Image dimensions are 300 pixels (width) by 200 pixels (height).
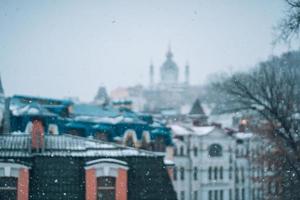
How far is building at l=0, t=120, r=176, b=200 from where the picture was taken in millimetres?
11023

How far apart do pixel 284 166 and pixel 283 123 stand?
1.17 metres

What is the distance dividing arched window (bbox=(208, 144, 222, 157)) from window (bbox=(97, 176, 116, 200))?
89.4 feet

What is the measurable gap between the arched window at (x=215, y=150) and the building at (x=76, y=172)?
26.7 meters

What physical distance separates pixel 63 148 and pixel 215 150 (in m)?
27.8

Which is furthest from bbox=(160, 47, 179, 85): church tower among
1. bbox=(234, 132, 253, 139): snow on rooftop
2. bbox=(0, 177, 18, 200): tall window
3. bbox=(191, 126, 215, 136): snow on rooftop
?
Answer: bbox=(0, 177, 18, 200): tall window

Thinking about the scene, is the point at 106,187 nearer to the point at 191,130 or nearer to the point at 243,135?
the point at 191,130

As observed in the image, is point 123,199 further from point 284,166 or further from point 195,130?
point 195,130

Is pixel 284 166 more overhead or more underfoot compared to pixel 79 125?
more underfoot

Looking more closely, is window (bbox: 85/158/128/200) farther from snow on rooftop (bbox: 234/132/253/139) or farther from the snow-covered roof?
snow on rooftop (bbox: 234/132/253/139)

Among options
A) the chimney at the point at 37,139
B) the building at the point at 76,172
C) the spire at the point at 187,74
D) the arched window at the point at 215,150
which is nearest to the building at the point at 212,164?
the arched window at the point at 215,150

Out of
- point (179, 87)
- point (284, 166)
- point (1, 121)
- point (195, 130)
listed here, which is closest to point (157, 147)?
point (195, 130)

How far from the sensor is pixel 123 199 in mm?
11469

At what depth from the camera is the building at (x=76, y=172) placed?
11.0 meters

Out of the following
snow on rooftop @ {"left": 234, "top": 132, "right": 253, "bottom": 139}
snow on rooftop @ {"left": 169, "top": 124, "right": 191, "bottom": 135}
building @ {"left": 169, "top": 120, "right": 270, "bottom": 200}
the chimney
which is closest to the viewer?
the chimney
